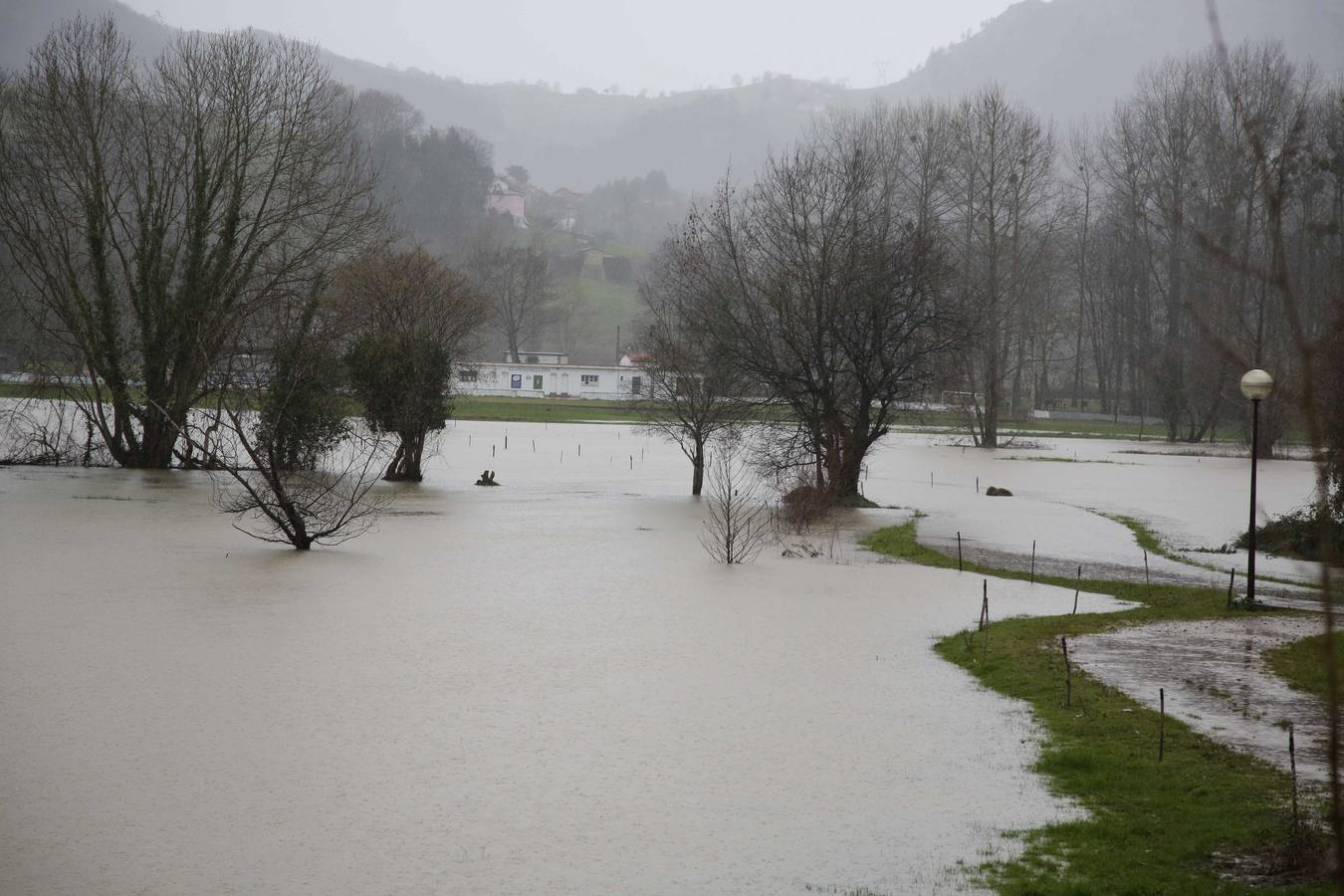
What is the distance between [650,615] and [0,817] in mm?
8097

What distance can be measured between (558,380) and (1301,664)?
7509 centimetres

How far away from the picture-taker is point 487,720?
32.6 feet

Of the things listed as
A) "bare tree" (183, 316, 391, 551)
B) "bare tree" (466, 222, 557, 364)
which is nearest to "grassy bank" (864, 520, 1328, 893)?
"bare tree" (183, 316, 391, 551)

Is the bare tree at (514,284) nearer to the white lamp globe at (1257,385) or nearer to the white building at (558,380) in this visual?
the white building at (558,380)

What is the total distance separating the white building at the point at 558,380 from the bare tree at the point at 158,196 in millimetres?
48426

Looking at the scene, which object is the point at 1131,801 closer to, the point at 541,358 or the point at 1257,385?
the point at 1257,385

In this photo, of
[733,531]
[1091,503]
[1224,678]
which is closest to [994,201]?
[1091,503]

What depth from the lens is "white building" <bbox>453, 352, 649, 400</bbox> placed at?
3275 inches

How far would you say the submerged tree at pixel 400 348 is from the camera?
30438 mm

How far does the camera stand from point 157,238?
102ft

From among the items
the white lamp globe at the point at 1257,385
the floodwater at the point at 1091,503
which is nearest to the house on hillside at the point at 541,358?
the floodwater at the point at 1091,503

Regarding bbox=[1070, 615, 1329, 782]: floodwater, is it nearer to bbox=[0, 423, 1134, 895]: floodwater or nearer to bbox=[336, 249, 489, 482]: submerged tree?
bbox=[0, 423, 1134, 895]: floodwater

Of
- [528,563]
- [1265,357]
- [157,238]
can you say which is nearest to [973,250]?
[1265,357]

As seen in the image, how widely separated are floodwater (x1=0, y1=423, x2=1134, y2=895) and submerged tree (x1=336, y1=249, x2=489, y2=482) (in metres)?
11.8
